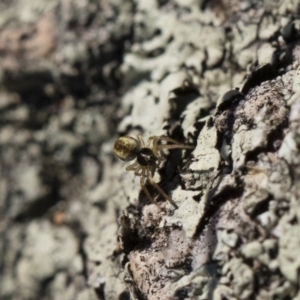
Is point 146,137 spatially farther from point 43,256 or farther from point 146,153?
point 43,256

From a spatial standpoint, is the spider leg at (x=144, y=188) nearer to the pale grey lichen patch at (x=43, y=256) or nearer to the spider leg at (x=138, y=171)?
the spider leg at (x=138, y=171)

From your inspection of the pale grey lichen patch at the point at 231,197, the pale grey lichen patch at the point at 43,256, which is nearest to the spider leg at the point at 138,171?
the pale grey lichen patch at the point at 231,197

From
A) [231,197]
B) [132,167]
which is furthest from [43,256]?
[231,197]

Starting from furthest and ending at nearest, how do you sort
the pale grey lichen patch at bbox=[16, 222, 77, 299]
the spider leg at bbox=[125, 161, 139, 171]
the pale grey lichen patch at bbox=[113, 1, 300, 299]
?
1. the pale grey lichen patch at bbox=[16, 222, 77, 299]
2. the spider leg at bbox=[125, 161, 139, 171]
3. the pale grey lichen patch at bbox=[113, 1, 300, 299]

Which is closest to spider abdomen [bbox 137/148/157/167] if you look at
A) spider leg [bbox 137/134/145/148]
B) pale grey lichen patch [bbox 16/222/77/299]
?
spider leg [bbox 137/134/145/148]

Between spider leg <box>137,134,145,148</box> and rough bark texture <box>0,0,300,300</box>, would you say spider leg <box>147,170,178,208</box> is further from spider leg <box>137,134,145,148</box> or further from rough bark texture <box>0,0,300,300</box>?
spider leg <box>137,134,145,148</box>
